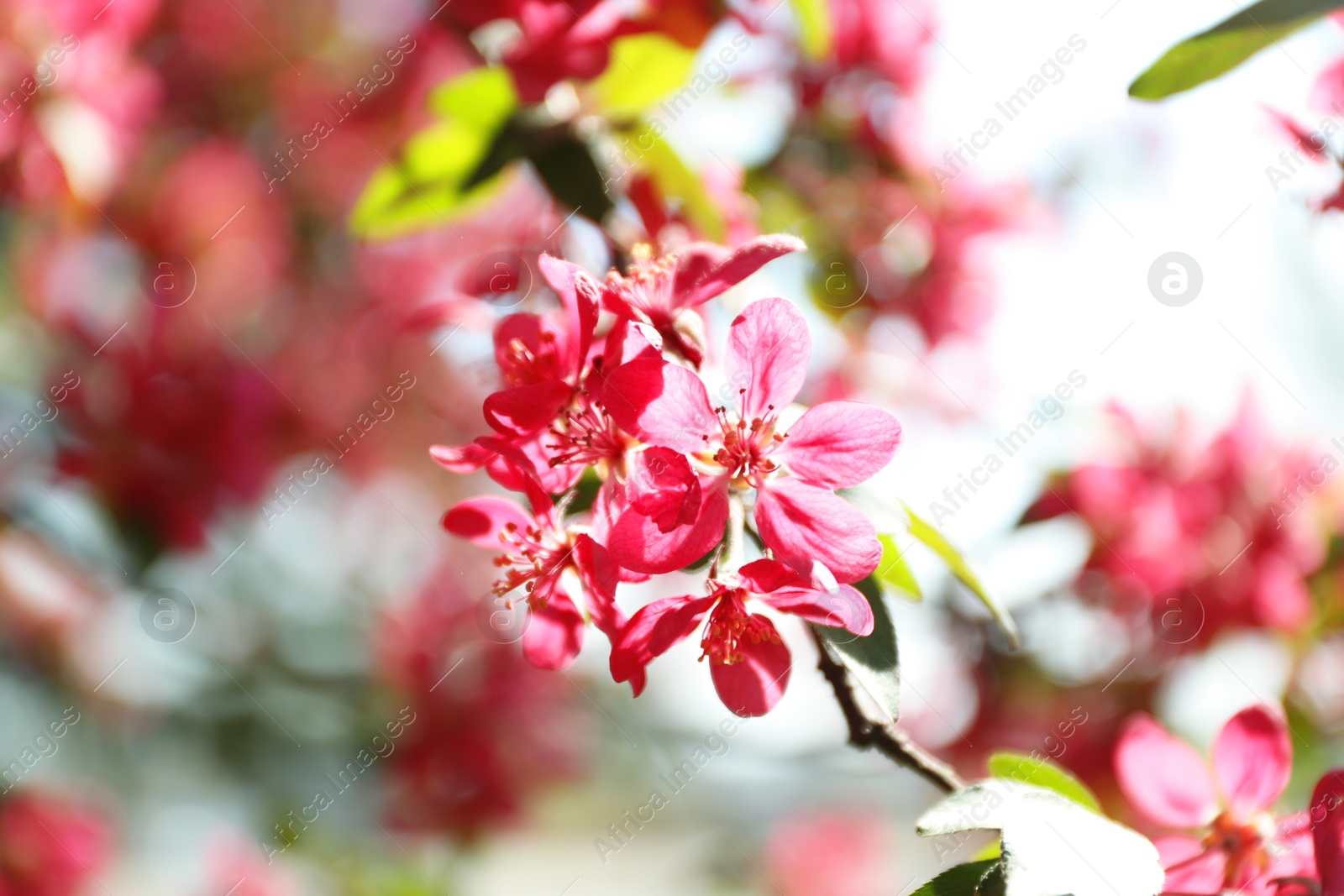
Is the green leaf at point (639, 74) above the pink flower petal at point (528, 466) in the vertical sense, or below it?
above

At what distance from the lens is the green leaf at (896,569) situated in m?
0.85

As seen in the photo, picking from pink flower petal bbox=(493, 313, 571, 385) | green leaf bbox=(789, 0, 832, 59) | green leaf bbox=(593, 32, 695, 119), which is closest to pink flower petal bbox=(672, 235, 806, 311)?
pink flower petal bbox=(493, 313, 571, 385)

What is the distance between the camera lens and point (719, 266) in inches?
29.6

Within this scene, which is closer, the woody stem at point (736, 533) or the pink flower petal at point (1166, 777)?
the woody stem at point (736, 533)

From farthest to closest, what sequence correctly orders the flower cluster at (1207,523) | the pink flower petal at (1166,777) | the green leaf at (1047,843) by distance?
the flower cluster at (1207,523) < the pink flower petal at (1166,777) < the green leaf at (1047,843)

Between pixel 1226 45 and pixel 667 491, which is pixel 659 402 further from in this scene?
pixel 1226 45

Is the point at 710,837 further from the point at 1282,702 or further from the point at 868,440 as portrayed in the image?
the point at 868,440

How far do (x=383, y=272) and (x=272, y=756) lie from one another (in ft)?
4.45

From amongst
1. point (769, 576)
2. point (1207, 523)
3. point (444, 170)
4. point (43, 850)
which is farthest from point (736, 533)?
point (43, 850)

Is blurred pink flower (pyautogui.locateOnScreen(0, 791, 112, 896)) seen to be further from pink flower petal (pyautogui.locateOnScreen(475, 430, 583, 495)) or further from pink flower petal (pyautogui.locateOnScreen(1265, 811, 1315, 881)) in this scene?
pink flower petal (pyautogui.locateOnScreen(1265, 811, 1315, 881))

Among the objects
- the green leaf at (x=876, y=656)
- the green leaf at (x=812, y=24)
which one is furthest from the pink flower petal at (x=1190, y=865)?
the green leaf at (x=812, y=24)

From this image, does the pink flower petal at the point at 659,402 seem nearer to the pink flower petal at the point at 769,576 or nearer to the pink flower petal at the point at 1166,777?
the pink flower petal at the point at 769,576

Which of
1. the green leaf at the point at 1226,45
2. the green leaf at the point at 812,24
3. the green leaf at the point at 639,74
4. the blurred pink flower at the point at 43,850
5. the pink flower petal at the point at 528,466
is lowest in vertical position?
the blurred pink flower at the point at 43,850

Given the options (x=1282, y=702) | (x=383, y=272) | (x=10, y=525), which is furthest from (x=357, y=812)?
(x=1282, y=702)
